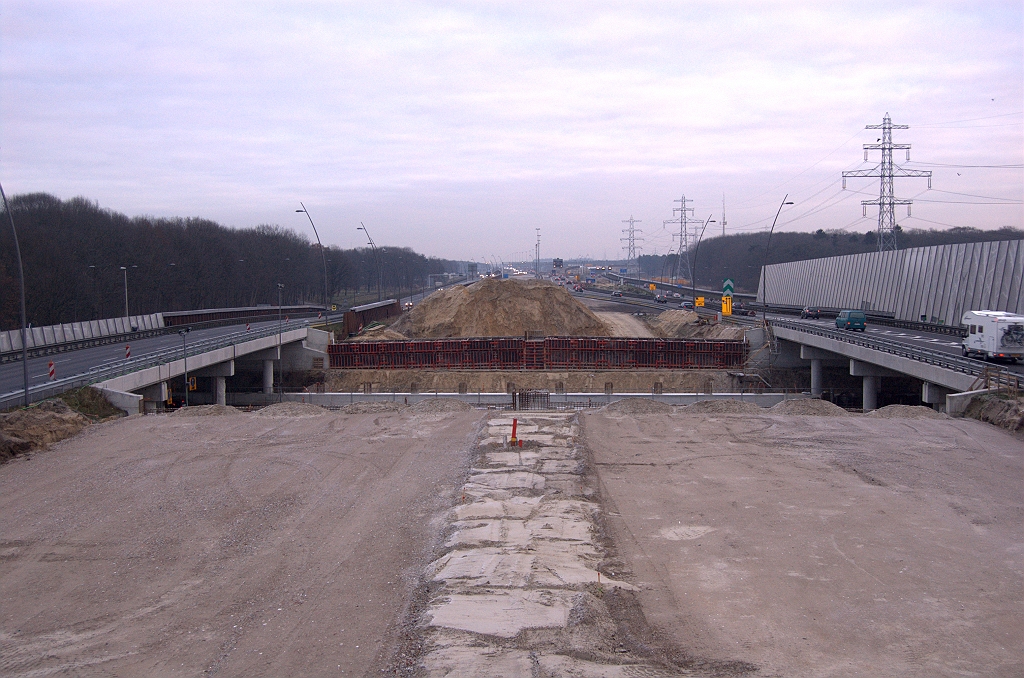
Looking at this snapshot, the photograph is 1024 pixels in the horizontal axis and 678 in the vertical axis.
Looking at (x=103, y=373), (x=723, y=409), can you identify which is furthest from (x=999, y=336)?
(x=103, y=373)

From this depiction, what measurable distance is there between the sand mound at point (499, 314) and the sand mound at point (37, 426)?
40.7m

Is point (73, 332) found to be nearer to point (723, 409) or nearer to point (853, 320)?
point (723, 409)

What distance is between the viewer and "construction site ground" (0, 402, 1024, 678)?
30.3 ft

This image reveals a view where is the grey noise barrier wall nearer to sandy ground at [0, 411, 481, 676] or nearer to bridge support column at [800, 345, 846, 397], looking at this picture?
bridge support column at [800, 345, 846, 397]

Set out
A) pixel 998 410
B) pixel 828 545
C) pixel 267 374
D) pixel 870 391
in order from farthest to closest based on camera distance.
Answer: pixel 267 374
pixel 870 391
pixel 998 410
pixel 828 545

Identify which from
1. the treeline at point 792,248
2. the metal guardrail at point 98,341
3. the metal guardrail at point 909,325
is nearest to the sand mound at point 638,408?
the metal guardrail at point 909,325

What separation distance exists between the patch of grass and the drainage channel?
17.4m

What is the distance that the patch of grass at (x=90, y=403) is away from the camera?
26391 millimetres

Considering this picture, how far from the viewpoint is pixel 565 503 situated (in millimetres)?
15289

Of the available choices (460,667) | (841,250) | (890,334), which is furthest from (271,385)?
(841,250)

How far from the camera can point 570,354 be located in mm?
52438

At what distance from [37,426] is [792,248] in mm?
147770

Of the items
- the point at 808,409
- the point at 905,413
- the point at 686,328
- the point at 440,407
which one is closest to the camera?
the point at 905,413

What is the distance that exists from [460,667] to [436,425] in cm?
1629
